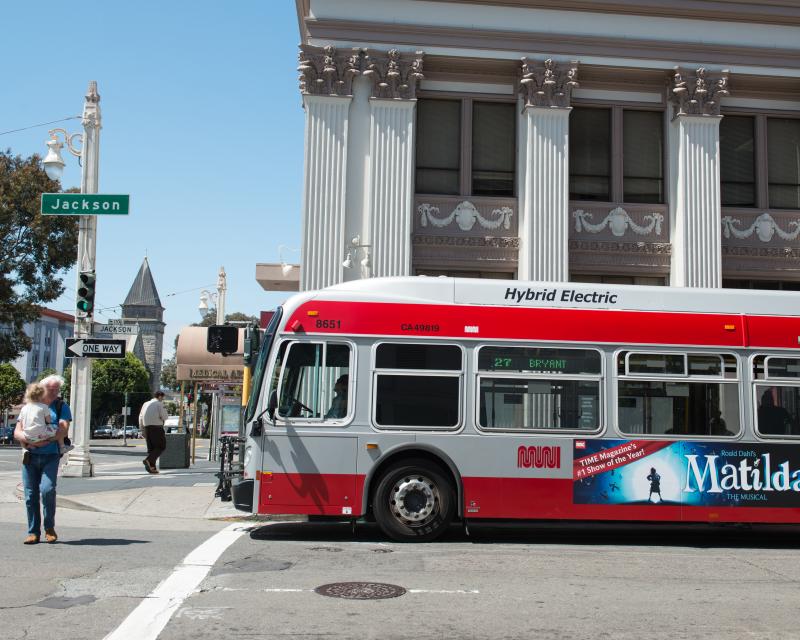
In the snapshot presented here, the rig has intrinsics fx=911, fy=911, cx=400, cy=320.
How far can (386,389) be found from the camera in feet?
35.0

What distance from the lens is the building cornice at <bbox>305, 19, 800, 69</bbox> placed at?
18.5 metres

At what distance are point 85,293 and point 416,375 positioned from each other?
8858mm

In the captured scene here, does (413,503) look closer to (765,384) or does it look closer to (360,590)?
(360,590)

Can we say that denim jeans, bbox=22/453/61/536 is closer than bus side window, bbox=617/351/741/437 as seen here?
Yes

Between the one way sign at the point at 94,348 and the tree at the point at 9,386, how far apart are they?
6812 cm

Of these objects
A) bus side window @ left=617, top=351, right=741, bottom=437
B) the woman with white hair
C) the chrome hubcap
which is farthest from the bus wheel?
the woman with white hair

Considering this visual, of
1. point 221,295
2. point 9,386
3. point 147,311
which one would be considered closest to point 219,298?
point 221,295

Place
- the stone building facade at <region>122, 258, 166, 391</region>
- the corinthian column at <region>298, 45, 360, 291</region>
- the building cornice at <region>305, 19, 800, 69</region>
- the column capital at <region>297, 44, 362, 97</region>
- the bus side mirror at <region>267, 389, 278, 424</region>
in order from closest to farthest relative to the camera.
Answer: the bus side mirror at <region>267, 389, 278, 424</region> < the corinthian column at <region>298, 45, 360, 291</region> < the column capital at <region>297, 44, 362, 97</region> < the building cornice at <region>305, 19, 800, 69</region> < the stone building facade at <region>122, 258, 166, 391</region>

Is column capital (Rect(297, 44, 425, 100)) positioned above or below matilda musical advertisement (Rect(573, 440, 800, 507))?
above

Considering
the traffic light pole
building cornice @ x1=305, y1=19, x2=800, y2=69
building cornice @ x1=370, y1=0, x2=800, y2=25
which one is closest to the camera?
the traffic light pole

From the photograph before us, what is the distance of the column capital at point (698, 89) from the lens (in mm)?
18781

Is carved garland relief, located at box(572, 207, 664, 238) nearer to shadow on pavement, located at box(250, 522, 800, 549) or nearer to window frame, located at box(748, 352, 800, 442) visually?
shadow on pavement, located at box(250, 522, 800, 549)

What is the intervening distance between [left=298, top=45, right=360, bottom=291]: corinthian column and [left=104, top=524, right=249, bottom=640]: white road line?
8923mm

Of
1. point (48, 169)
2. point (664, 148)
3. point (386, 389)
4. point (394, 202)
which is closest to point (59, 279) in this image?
point (48, 169)
